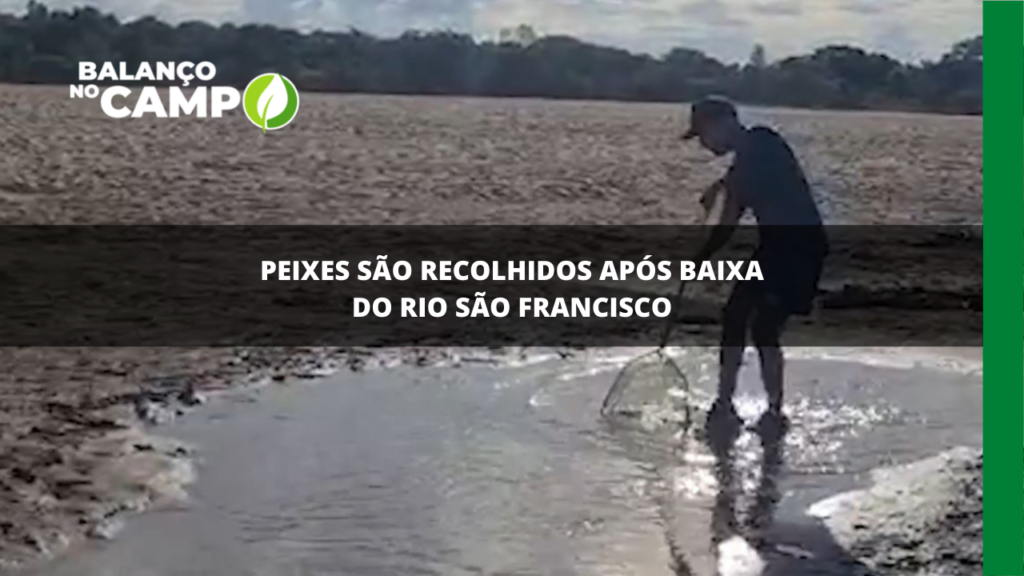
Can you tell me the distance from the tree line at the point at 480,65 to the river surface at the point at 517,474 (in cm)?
61

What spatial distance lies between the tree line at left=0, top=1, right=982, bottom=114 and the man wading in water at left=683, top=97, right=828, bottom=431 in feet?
0.22

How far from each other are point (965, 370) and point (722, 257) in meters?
0.71

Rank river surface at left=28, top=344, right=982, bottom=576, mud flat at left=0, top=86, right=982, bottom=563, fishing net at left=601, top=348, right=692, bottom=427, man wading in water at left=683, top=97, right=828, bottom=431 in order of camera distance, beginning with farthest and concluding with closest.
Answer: fishing net at left=601, top=348, right=692, bottom=427, man wading in water at left=683, top=97, right=828, bottom=431, mud flat at left=0, top=86, right=982, bottom=563, river surface at left=28, top=344, right=982, bottom=576

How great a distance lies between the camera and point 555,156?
2.85 meters

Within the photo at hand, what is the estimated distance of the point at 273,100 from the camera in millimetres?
2594

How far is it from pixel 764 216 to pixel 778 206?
5 cm

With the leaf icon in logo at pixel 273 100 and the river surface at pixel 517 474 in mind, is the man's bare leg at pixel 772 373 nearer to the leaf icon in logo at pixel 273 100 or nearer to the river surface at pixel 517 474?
the river surface at pixel 517 474

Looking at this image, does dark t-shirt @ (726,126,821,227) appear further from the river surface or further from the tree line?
the river surface

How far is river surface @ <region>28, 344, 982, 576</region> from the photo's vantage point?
2.53 meters

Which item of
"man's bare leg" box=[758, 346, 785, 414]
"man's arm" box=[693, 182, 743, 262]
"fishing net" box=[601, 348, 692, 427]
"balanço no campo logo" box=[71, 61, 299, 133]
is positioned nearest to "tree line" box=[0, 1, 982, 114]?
"balanço no campo logo" box=[71, 61, 299, 133]

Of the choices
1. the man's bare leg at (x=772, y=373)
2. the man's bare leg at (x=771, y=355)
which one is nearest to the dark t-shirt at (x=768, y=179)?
the man's bare leg at (x=771, y=355)

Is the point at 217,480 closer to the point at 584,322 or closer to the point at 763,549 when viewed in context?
the point at 584,322

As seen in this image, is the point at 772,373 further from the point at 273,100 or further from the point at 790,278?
the point at 273,100

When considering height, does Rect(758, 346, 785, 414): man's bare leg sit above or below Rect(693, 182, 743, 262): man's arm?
below
